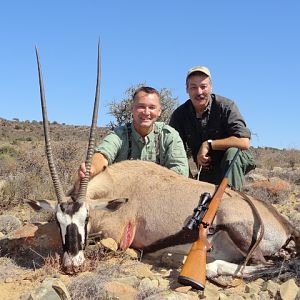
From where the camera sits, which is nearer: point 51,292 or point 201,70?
point 51,292

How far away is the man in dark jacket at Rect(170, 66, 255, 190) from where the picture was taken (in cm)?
581

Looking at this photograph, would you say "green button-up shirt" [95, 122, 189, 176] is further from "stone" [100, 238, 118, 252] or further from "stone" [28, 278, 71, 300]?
"stone" [28, 278, 71, 300]

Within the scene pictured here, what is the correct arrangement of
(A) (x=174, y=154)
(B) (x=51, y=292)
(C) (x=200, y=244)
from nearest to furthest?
(B) (x=51, y=292) → (C) (x=200, y=244) → (A) (x=174, y=154)

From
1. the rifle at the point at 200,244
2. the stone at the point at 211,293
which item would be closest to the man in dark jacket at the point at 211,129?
the rifle at the point at 200,244

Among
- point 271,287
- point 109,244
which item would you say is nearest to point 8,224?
point 109,244

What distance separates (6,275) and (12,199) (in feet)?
11.8

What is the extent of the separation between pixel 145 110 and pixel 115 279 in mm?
2297

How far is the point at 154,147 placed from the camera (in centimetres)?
565

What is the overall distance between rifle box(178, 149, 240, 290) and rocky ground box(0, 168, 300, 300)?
0.13 meters

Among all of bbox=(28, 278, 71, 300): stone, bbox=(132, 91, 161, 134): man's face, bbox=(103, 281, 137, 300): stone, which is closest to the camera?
bbox=(28, 278, 71, 300): stone

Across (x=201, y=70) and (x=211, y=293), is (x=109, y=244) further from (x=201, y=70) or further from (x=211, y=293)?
(x=201, y=70)

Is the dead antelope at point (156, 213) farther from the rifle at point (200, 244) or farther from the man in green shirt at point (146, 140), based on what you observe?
the man in green shirt at point (146, 140)

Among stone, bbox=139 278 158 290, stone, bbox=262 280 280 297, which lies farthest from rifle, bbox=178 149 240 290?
stone, bbox=262 280 280 297

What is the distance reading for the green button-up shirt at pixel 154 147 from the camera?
5.54 metres
